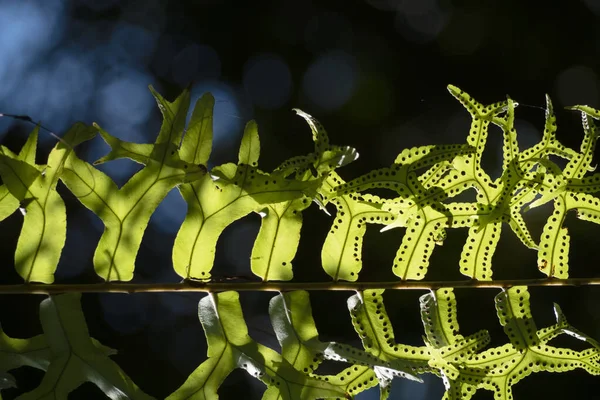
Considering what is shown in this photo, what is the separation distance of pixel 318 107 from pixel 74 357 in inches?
129

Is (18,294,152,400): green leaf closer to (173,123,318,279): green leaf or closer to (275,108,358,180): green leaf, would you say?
(173,123,318,279): green leaf

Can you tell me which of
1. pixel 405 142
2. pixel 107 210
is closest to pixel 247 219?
pixel 405 142

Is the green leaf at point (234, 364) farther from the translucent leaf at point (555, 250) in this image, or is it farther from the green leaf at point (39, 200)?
the translucent leaf at point (555, 250)

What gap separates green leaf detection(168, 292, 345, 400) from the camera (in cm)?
136

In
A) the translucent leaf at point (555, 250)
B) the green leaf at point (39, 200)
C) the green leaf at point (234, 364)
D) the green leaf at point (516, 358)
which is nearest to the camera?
the green leaf at point (39, 200)

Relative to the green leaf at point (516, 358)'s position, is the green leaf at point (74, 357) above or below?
below

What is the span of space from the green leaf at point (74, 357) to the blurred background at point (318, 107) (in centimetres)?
219

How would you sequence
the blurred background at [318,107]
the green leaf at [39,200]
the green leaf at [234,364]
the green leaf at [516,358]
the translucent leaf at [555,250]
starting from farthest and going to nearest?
the blurred background at [318,107]
the translucent leaf at [555,250]
the green leaf at [516,358]
the green leaf at [234,364]
the green leaf at [39,200]

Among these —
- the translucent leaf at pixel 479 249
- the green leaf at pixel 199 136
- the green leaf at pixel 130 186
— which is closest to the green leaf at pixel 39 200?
the green leaf at pixel 130 186

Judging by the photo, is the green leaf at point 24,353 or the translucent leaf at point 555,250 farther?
the translucent leaf at point 555,250

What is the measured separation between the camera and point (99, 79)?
16.8ft

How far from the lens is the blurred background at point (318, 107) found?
3.80 metres

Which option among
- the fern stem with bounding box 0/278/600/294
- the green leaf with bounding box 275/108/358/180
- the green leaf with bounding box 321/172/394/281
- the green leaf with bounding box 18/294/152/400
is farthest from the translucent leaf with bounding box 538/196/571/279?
the green leaf with bounding box 18/294/152/400

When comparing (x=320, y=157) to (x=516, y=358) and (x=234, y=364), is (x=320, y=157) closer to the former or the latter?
(x=234, y=364)
